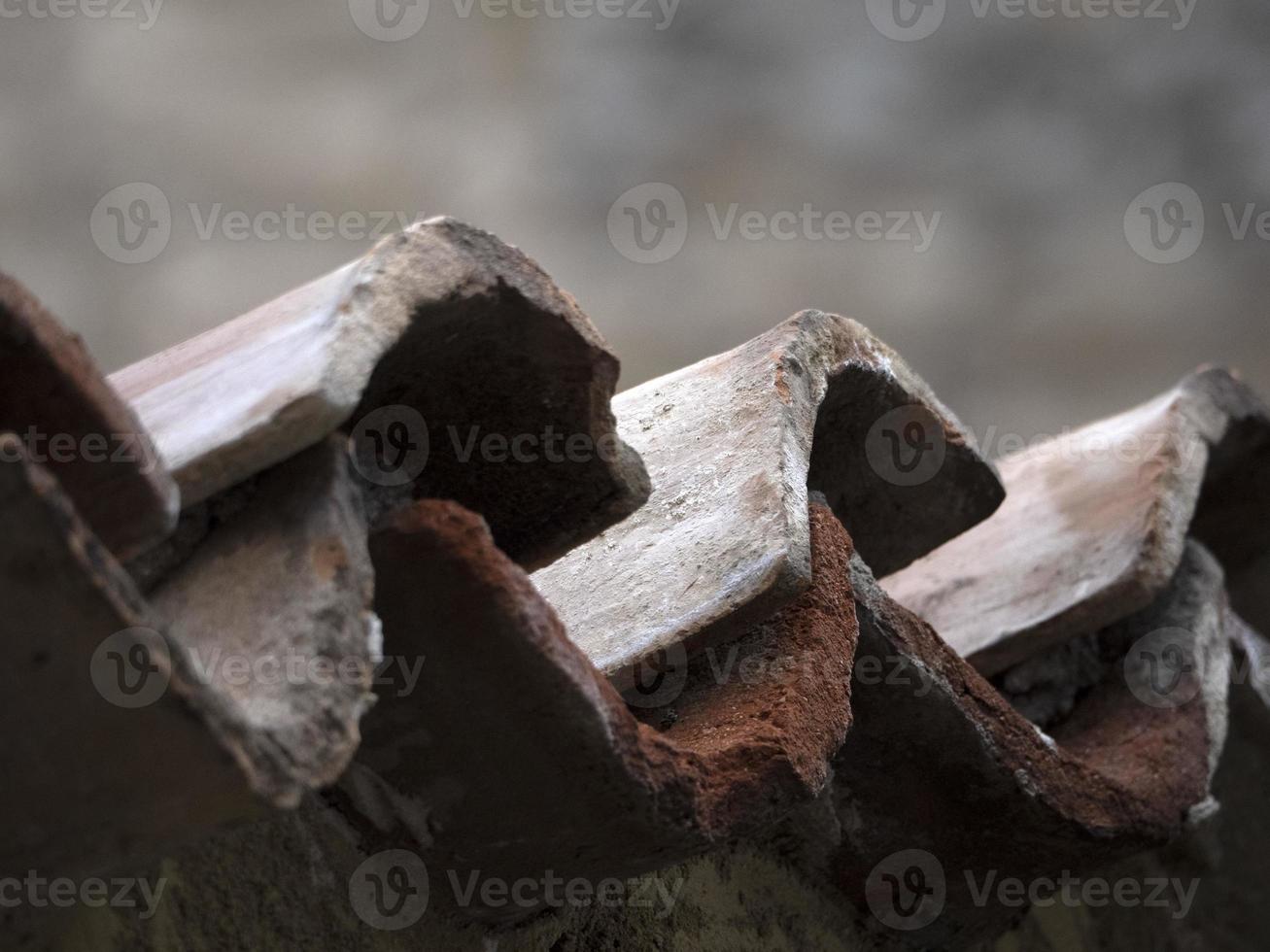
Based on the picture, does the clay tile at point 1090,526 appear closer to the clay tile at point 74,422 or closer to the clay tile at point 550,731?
the clay tile at point 550,731

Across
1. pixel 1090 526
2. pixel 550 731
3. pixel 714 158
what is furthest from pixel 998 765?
pixel 714 158

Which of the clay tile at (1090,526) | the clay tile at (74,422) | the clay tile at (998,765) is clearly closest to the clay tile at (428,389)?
the clay tile at (74,422)

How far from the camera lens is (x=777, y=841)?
195cm

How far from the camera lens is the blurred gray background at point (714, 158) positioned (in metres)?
7.51

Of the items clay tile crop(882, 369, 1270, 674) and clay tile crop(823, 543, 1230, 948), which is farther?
clay tile crop(882, 369, 1270, 674)

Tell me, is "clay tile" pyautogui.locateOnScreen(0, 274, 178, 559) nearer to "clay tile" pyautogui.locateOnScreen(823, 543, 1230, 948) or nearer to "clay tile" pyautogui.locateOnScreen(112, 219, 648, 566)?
"clay tile" pyautogui.locateOnScreen(112, 219, 648, 566)

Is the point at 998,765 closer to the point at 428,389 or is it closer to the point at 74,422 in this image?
the point at 428,389

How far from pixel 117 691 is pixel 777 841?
124 centimetres

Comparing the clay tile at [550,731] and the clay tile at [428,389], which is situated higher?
the clay tile at [428,389]

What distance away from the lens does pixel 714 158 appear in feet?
29.9

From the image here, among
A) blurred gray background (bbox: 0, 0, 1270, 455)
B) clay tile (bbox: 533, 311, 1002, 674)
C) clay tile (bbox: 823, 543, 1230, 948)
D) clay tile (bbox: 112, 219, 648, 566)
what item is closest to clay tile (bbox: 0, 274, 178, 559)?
clay tile (bbox: 112, 219, 648, 566)

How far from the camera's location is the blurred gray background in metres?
7.51

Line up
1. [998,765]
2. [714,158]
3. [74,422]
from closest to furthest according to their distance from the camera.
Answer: [74,422]
[998,765]
[714,158]

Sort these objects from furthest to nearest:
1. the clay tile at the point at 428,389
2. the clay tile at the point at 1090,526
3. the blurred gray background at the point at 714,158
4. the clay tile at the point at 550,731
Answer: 1. the blurred gray background at the point at 714,158
2. the clay tile at the point at 1090,526
3. the clay tile at the point at 550,731
4. the clay tile at the point at 428,389
